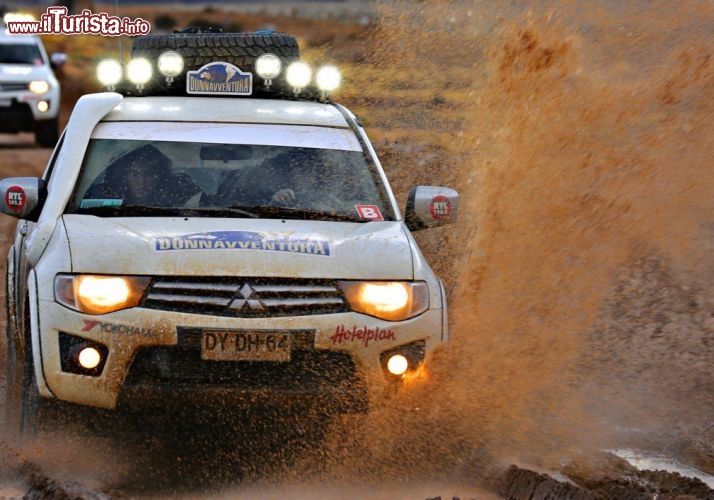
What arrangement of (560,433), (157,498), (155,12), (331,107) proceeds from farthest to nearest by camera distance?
1. (155,12)
2. (331,107)
3. (560,433)
4. (157,498)

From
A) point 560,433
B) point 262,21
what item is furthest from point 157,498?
point 262,21

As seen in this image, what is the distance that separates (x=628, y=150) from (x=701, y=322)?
6.34 ft

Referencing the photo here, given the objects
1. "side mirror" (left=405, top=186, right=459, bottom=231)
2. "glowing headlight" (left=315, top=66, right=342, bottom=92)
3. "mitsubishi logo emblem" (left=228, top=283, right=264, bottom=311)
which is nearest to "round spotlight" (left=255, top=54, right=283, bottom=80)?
"glowing headlight" (left=315, top=66, right=342, bottom=92)

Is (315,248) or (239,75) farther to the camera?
(239,75)

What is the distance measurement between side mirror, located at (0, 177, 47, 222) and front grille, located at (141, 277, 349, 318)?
1.06 meters

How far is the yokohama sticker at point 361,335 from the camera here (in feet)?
18.6

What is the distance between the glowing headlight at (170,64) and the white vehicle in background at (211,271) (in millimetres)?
652

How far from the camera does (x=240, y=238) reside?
5.87m

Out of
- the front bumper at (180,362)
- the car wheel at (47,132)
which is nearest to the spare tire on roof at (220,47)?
the front bumper at (180,362)

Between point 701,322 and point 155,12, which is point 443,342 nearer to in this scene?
point 701,322

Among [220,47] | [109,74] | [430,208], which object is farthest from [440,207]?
[220,47]

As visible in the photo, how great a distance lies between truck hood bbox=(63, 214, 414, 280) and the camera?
18.7ft

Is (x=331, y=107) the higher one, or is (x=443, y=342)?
(x=331, y=107)

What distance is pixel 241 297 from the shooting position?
222 inches
